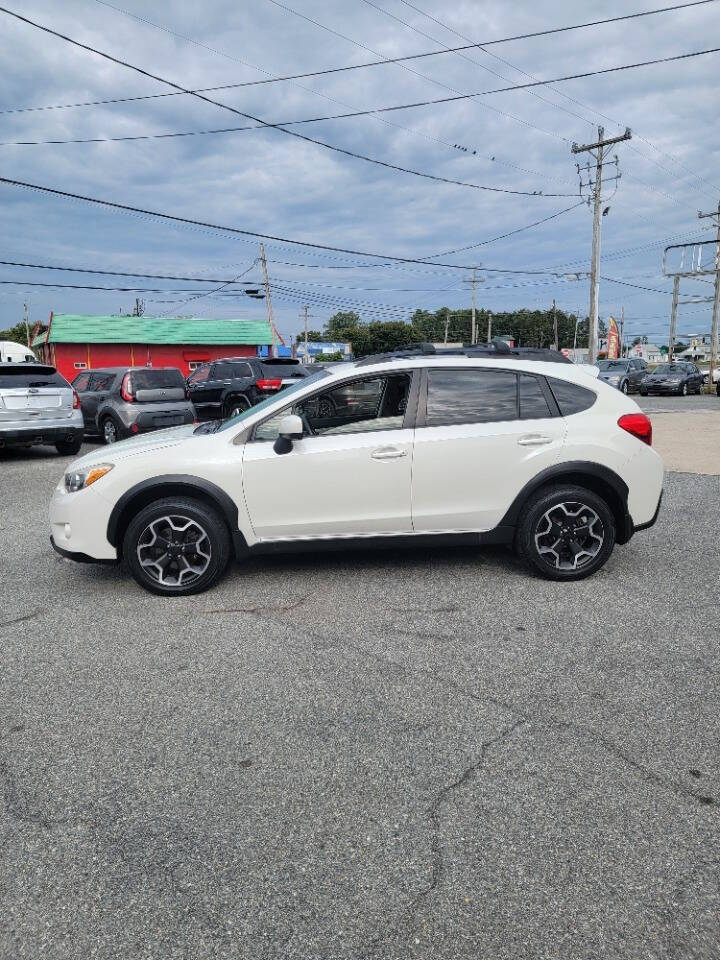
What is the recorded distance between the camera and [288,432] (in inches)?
180

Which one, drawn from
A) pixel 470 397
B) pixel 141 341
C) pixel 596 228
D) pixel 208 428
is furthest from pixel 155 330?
pixel 470 397

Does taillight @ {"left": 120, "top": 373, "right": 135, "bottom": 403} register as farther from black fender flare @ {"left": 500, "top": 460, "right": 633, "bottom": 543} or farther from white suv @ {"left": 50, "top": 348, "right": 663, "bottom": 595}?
black fender flare @ {"left": 500, "top": 460, "right": 633, "bottom": 543}

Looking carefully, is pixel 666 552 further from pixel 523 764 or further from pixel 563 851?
pixel 563 851

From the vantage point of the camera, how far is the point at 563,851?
2.24 m

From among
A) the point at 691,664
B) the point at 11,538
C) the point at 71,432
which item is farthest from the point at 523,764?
the point at 71,432

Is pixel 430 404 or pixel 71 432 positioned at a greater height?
pixel 430 404

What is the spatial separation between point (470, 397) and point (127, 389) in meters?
9.64

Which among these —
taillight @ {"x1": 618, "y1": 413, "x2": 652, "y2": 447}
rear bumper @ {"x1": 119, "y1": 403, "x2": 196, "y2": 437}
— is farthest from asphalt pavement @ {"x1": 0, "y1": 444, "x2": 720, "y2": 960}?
rear bumper @ {"x1": 119, "y1": 403, "x2": 196, "y2": 437}

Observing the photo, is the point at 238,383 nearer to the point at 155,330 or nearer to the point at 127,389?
the point at 127,389

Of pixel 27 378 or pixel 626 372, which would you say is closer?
pixel 27 378

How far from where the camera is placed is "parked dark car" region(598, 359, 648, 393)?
29.8 m

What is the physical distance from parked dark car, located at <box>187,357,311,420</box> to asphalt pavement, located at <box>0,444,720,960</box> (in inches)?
498

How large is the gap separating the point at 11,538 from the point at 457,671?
196 inches

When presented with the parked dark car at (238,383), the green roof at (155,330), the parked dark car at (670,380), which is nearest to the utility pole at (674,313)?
the parked dark car at (670,380)
